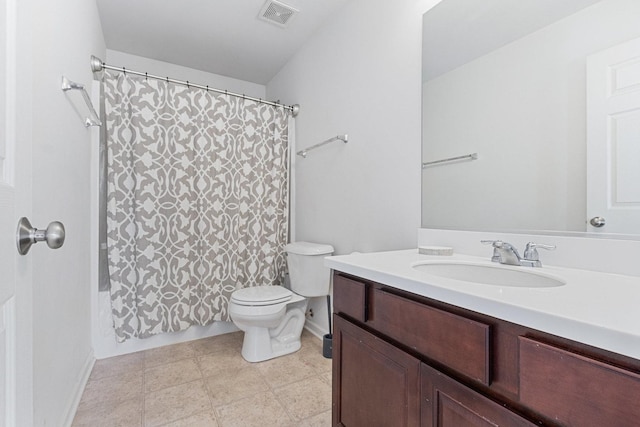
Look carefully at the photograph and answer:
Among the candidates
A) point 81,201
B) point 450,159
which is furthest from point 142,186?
point 450,159

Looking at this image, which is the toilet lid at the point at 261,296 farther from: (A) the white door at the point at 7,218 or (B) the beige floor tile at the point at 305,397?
(A) the white door at the point at 7,218

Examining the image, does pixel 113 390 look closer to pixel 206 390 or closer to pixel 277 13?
pixel 206 390

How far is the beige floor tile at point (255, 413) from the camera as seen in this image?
4.54 ft

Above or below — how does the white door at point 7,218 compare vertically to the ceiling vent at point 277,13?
below

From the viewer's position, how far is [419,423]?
30.9 inches

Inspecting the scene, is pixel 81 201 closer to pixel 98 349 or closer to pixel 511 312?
pixel 98 349

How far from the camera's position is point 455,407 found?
70cm

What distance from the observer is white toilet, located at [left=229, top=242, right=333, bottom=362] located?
6.18 ft

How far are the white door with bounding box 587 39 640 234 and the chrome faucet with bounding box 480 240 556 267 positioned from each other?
0.16m

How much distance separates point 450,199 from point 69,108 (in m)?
1.86

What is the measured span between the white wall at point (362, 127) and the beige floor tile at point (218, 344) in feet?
2.04

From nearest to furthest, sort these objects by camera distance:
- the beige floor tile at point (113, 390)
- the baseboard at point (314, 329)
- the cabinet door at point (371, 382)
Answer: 1. the cabinet door at point (371, 382)
2. the beige floor tile at point (113, 390)
3. the baseboard at point (314, 329)

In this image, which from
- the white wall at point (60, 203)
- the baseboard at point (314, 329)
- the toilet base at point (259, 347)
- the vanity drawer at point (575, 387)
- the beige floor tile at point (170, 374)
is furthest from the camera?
the baseboard at point (314, 329)

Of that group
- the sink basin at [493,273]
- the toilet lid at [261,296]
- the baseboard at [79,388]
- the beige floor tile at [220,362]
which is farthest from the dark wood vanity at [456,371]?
the baseboard at [79,388]
